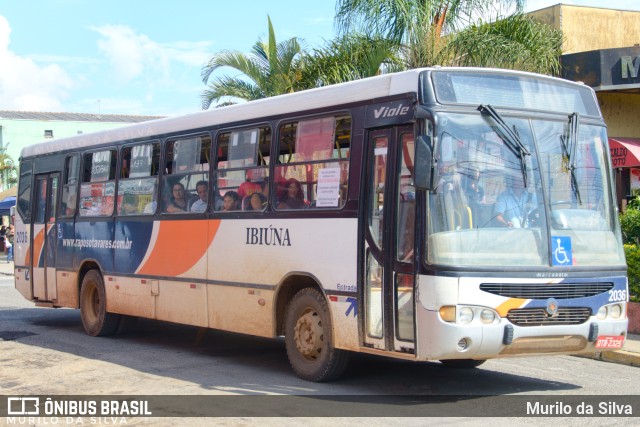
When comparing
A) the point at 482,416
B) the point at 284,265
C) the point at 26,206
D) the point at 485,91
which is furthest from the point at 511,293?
the point at 26,206

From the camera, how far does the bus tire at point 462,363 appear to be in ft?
34.7

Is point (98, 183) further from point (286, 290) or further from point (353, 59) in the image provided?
point (353, 59)

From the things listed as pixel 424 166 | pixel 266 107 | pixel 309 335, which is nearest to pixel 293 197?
pixel 266 107

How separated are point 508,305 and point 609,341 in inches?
51.5

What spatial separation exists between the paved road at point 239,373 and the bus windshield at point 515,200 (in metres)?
1.54

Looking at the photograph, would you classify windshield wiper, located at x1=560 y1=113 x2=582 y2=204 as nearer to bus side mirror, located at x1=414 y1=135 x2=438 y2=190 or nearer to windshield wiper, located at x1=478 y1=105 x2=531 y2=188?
windshield wiper, located at x1=478 y1=105 x2=531 y2=188

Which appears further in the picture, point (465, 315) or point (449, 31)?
point (449, 31)

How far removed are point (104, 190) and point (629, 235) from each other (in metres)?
8.58

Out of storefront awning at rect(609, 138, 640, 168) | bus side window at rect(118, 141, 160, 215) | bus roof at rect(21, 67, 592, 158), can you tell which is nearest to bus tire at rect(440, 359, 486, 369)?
bus roof at rect(21, 67, 592, 158)

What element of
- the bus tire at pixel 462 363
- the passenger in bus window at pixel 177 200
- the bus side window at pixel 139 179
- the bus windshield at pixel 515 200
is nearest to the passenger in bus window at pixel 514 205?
the bus windshield at pixel 515 200

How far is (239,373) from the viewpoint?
35.1ft

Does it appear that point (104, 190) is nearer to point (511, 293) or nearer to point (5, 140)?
point (511, 293)

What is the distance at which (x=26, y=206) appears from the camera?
1667 centimetres

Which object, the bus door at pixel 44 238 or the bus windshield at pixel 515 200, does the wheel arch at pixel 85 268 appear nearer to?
the bus door at pixel 44 238
